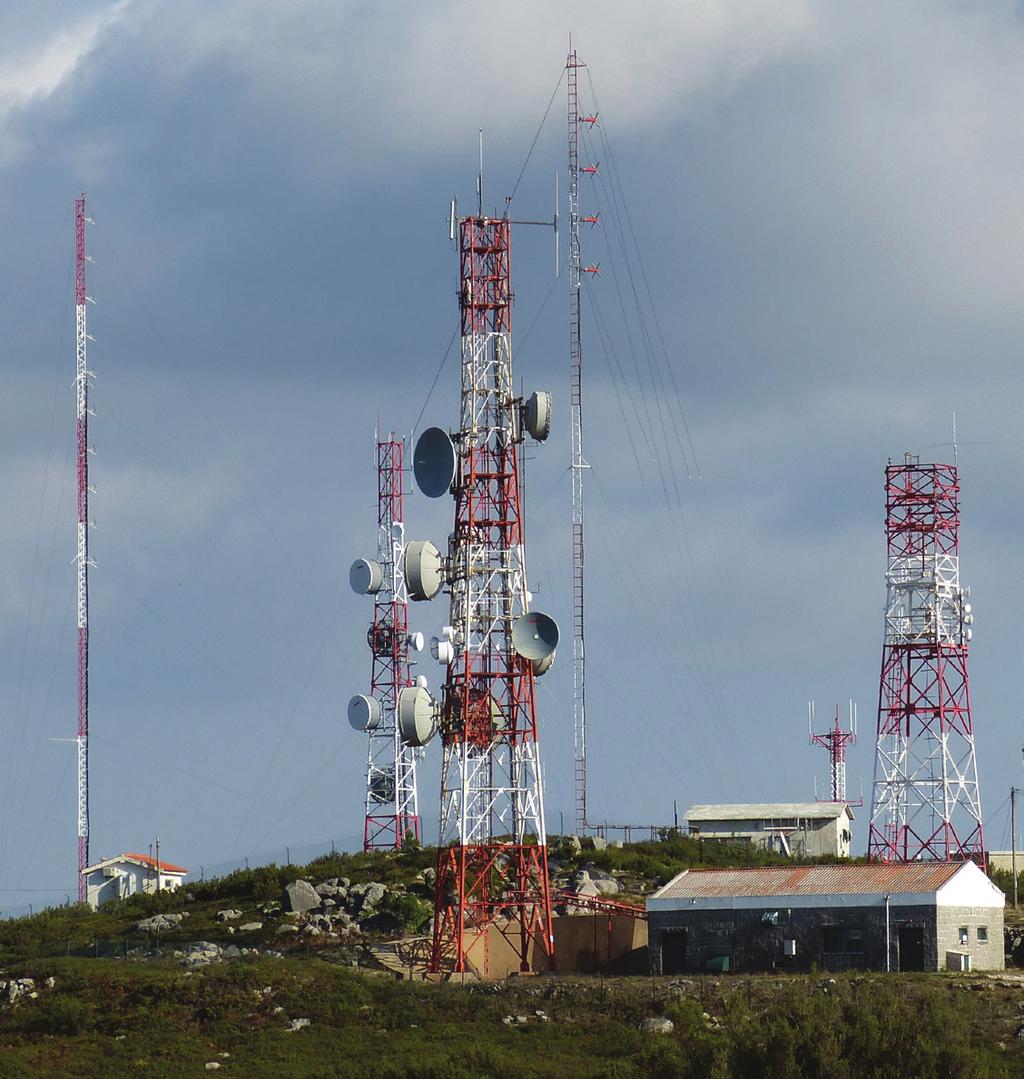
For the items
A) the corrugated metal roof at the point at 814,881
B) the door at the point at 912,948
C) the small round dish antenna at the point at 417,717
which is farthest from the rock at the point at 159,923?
the door at the point at 912,948

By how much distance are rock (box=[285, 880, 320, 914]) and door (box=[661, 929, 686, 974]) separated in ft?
46.2

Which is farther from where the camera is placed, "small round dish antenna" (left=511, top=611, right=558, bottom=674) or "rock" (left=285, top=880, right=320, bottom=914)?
"rock" (left=285, top=880, right=320, bottom=914)

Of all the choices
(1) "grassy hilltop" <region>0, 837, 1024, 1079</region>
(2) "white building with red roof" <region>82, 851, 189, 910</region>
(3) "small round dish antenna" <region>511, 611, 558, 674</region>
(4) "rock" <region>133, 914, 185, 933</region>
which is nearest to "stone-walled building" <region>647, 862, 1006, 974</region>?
(1) "grassy hilltop" <region>0, 837, 1024, 1079</region>

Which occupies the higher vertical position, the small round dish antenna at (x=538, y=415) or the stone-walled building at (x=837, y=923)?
the small round dish antenna at (x=538, y=415)

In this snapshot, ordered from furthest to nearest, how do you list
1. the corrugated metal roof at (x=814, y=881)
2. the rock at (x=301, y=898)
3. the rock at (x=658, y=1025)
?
1. the rock at (x=301, y=898)
2. the corrugated metal roof at (x=814, y=881)
3. the rock at (x=658, y=1025)

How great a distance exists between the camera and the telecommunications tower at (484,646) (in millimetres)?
65312

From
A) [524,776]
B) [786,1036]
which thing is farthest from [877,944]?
Result: [786,1036]

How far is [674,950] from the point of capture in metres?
66.1

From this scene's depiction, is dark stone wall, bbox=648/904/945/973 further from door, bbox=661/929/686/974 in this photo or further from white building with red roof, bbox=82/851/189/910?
white building with red roof, bbox=82/851/189/910

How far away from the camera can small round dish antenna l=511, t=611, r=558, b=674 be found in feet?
214

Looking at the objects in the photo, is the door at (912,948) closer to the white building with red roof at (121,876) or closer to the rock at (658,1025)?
the rock at (658,1025)

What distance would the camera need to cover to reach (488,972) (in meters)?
66.1

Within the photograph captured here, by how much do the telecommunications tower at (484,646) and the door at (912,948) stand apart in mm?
9964

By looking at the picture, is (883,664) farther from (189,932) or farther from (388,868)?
(189,932)
